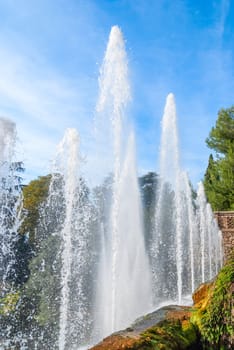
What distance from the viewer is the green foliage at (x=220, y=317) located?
4.00 metres

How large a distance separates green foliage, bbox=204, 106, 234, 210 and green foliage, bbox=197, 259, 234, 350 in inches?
681

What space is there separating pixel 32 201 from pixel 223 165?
A: 33.8ft

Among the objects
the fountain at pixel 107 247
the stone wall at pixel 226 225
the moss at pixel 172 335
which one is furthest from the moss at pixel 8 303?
the moss at pixel 172 335

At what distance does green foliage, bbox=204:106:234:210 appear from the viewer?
21094 mm

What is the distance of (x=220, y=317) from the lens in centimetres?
407

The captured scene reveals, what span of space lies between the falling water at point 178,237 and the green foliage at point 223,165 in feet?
14.7

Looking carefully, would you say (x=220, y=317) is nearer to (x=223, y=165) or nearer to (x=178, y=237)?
(x=178, y=237)

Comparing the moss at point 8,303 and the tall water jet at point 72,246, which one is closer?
the tall water jet at point 72,246

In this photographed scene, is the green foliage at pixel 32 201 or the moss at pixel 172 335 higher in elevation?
the green foliage at pixel 32 201

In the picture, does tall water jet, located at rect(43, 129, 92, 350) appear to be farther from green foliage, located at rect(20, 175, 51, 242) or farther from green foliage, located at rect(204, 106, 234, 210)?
green foliage, located at rect(204, 106, 234, 210)

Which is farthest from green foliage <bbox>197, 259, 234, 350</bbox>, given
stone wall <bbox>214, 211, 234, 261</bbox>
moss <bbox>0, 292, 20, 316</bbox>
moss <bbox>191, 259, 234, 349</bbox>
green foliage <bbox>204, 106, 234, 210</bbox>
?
green foliage <bbox>204, 106, 234, 210</bbox>

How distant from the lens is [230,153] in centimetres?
2111

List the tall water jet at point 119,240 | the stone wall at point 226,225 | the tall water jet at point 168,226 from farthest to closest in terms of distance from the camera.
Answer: the stone wall at point 226,225, the tall water jet at point 168,226, the tall water jet at point 119,240

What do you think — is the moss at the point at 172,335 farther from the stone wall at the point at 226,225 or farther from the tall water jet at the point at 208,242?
the stone wall at the point at 226,225
